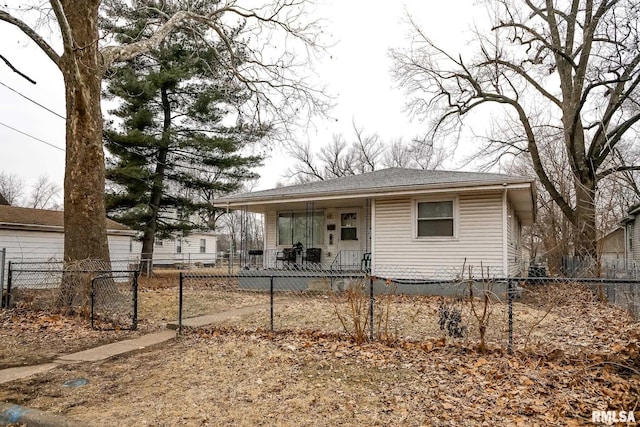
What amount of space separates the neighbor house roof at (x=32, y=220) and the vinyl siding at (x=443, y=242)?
39.4 feet

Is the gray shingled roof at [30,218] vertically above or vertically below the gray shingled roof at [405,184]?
below

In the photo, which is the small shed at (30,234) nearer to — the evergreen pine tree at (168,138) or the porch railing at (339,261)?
the evergreen pine tree at (168,138)

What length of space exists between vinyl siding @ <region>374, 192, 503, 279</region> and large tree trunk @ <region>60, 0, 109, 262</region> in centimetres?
731

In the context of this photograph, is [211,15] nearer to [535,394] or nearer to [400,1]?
[400,1]

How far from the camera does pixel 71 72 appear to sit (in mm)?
9180

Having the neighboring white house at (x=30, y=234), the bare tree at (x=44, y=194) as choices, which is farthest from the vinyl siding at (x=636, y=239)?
the bare tree at (x=44, y=194)

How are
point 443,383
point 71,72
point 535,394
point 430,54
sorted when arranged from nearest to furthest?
point 535,394 < point 443,383 < point 71,72 < point 430,54

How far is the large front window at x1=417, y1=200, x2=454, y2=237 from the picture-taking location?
11688mm

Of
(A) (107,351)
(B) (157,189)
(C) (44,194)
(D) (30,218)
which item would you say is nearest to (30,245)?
(D) (30,218)

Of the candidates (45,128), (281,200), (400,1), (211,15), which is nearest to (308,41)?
(211,15)

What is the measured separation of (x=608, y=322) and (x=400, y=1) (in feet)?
50.5

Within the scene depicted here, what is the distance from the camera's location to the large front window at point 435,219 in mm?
11688

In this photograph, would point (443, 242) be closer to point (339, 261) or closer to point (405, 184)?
point (405, 184)

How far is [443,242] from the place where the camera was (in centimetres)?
1166
